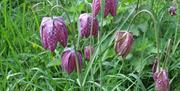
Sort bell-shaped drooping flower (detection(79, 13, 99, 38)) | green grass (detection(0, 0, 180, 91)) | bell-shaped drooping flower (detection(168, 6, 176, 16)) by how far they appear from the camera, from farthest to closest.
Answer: bell-shaped drooping flower (detection(168, 6, 176, 16))
green grass (detection(0, 0, 180, 91))
bell-shaped drooping flower (detection(79, 13, 99, 38))

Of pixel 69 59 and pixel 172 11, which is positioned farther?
pixel 172 11

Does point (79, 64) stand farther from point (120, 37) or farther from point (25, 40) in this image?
point (25, 40)

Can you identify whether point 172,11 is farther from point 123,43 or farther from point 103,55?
point 123,43

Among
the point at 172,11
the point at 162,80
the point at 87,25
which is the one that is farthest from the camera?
the point at 172,11

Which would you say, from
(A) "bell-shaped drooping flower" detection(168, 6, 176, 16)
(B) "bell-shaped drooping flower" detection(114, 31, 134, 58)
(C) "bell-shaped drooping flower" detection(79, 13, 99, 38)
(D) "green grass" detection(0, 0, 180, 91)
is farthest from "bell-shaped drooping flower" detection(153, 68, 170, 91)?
(A) "bell-shaped drooping flower" detection(168, 6, 176, 16)

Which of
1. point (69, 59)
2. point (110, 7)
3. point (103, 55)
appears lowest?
point (103, 55)

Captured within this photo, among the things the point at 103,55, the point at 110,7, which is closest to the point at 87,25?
the point at 110,7

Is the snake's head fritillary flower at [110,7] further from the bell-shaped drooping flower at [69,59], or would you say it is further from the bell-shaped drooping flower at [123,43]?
the bell-shaped drooping flower at [69,59]

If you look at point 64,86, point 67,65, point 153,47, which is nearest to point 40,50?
point 64,86

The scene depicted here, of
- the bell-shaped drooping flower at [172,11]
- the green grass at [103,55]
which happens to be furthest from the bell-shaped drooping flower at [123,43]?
the bell-shaped drooping flower at [172,11]

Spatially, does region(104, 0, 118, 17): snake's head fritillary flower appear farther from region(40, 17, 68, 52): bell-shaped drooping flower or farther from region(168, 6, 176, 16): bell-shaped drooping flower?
region(168, 6, 176, 16): bell-shaped drooping flower

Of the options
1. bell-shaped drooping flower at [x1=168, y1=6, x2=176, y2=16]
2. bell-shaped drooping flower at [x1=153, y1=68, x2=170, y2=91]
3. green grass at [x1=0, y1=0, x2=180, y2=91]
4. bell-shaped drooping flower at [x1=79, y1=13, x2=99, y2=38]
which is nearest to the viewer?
bell-shaped drooping flower at [x1=153, y1=68, x2=170, y2=91]
